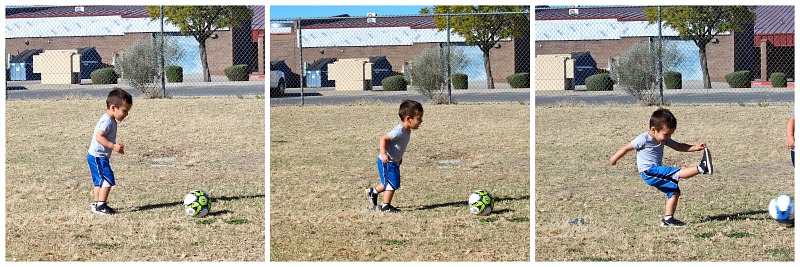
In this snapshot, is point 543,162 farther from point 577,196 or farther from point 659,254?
point 659,254

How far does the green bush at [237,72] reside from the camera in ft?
41.3

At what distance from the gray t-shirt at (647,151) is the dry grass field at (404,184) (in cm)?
96

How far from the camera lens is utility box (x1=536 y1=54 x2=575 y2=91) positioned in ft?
46.0

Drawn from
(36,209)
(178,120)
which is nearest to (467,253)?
(36,209)

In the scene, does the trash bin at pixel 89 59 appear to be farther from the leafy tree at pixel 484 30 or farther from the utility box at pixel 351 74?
the leafy tree at pixel 484 30

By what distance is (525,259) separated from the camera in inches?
270

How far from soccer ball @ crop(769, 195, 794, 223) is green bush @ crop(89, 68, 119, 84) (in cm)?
784

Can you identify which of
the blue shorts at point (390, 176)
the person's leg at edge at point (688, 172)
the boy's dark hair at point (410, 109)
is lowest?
the blue shorts at point (390, 176)

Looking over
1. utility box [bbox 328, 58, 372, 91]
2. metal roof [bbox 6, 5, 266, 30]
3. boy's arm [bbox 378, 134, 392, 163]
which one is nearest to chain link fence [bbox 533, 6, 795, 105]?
utility box [bbox 328, 58, 372, 91]

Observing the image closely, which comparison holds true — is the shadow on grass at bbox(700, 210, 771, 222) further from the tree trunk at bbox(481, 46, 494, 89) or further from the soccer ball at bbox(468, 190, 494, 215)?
the tree trunk at bbox(481, 46, 494, 89)

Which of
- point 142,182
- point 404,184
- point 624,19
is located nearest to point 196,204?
point 142,182

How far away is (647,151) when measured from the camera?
7062 mm

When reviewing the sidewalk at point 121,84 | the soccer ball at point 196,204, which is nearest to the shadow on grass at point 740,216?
the soccer ball at point 196,204
